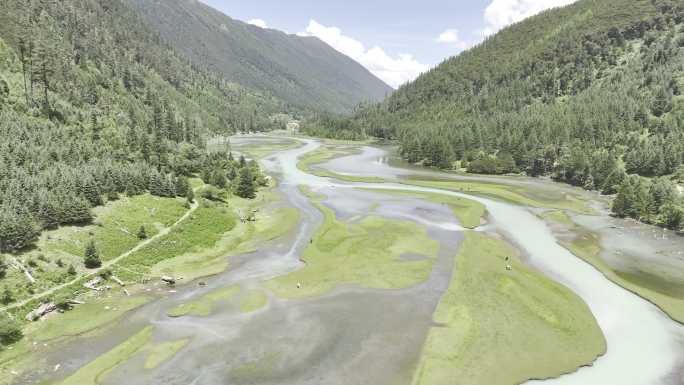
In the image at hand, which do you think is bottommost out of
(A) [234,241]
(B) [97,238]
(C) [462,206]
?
(A) [234,241]

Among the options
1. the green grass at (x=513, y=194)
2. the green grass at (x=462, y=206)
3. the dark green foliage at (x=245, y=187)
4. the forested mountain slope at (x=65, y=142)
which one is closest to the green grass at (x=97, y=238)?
the forested mountain slope at (x=65, y=142)

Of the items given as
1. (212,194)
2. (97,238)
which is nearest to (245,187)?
(212,194)

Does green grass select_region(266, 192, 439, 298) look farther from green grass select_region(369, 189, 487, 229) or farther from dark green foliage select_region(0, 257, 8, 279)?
dark green foliage select_region(0, 257, 8, 279)

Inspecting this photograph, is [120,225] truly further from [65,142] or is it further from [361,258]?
[361,258]

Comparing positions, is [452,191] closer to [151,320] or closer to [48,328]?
A: [151,320]

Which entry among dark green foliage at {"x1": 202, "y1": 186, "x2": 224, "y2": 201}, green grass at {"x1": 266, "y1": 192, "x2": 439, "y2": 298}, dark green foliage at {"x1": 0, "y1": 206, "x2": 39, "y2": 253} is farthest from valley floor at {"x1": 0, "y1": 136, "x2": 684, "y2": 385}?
dark green foliage at {"x1": 202, "y1": 186, "x2": 224, "y2": 201}

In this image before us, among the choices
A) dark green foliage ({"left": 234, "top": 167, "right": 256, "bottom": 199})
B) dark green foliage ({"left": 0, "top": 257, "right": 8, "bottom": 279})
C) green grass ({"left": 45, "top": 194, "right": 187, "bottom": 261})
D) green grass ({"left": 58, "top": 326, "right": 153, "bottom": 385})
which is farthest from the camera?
dark green foliage ({"left": 234, "top": 167, "right": 256, "bottom": 199})
